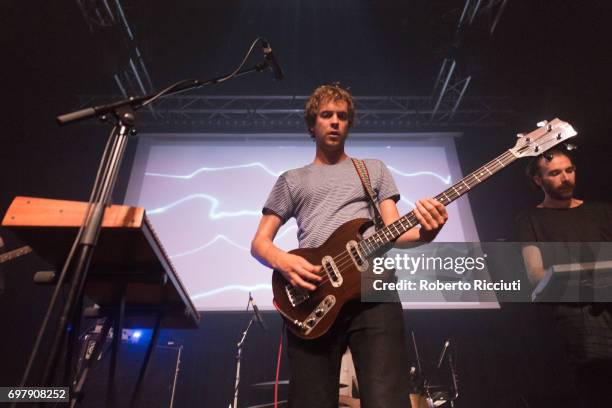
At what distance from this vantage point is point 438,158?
19.6ft

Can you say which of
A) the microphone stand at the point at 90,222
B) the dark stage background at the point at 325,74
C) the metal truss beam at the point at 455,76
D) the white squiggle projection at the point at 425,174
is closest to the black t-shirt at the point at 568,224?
the microphone stand at the point at 90,222

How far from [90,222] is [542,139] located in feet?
7.93

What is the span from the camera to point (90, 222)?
1389 mm

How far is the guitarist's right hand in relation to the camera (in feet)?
5.95

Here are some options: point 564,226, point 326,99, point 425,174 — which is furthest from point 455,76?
point 326,99

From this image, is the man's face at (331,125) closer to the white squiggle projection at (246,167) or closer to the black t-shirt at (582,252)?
the black t-shirt at (582,252)

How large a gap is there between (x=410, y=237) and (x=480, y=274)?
2385mm

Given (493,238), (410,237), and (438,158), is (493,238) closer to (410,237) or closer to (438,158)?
(438,158)

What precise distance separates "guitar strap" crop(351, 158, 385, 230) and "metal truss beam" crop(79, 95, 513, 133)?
412cm

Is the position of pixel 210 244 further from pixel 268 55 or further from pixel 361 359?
pixel 361 359

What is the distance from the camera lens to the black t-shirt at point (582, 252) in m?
2.12

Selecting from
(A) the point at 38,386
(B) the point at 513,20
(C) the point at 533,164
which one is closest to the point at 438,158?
(B) the point at 513,20

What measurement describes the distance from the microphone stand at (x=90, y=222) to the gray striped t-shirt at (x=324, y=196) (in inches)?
30.7

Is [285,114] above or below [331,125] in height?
above
